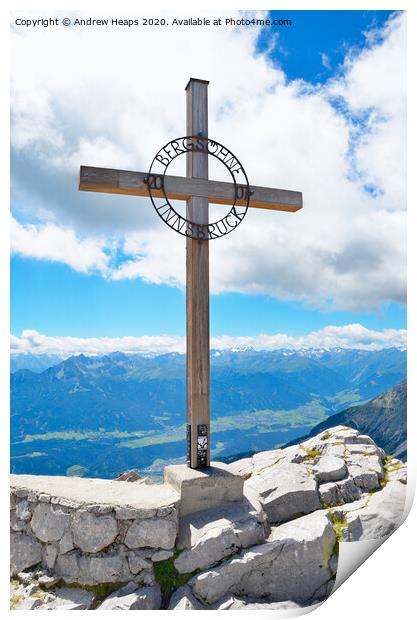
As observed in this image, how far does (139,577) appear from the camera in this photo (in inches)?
197

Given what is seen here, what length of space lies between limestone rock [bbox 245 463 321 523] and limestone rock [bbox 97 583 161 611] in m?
1.70

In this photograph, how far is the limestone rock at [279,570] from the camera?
498 cm

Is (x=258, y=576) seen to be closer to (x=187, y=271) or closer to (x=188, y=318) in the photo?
(x=188, y=318)

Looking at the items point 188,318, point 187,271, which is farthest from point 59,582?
point 187,271

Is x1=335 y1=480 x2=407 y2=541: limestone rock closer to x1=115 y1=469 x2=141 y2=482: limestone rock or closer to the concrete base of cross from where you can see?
the concrete base of cross

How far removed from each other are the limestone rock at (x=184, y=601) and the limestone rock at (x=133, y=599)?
17cm

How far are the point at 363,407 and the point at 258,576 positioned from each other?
7855 centimetres

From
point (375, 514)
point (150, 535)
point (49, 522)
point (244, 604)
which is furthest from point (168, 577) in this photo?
point (375, 514)

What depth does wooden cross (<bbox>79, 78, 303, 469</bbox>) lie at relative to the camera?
228 inches

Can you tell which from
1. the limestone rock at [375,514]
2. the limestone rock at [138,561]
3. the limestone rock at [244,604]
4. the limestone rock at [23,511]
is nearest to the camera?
the limestone rock at [244,604]

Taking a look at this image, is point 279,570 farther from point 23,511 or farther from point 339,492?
point 23,511

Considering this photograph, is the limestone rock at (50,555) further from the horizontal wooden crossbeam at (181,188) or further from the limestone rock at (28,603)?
the horizontal wooden crossbeam at (181,188)

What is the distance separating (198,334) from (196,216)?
4.95ft

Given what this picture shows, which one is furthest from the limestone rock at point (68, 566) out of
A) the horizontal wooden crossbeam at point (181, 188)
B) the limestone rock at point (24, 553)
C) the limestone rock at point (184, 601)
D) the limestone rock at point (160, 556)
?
the horizontal wooden crossbeam at point (181, 188)
